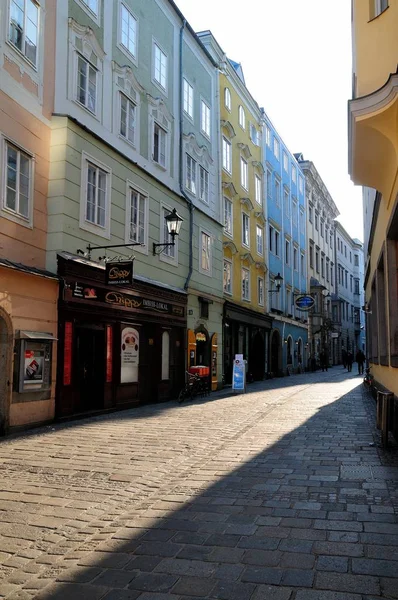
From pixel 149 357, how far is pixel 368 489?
1147cm

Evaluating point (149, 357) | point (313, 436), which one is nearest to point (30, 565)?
point (313, 436)

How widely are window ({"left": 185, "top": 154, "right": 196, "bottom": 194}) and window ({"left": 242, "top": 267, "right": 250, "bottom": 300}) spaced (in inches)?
323

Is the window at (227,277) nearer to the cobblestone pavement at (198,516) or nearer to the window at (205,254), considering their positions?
the window at (205,254)

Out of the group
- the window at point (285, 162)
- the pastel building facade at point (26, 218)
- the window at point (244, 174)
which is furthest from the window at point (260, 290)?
the pastel building facade at point (26, 218)

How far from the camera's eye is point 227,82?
2736 centimetres

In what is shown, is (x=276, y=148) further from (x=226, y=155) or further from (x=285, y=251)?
(x=226, y=155)

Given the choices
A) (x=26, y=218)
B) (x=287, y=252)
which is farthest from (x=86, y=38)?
(x=287, y=252)

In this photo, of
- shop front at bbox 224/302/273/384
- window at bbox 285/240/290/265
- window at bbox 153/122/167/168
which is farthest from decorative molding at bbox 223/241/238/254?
window at bbox 285/240/290/265

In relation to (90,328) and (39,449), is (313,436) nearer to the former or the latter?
(39,449)

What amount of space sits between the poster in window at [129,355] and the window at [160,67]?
345 inches

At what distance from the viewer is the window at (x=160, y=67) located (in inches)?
739

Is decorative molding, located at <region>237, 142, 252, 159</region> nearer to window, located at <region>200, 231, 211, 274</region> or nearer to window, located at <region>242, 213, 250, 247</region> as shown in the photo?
window, located at <region>242, 213, 250, 247</region>

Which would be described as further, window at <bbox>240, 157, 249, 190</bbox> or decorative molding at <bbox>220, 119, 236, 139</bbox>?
window at <bbox>240, 157, 249, 190</bbox>

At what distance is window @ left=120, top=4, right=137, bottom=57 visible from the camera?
1653cm
